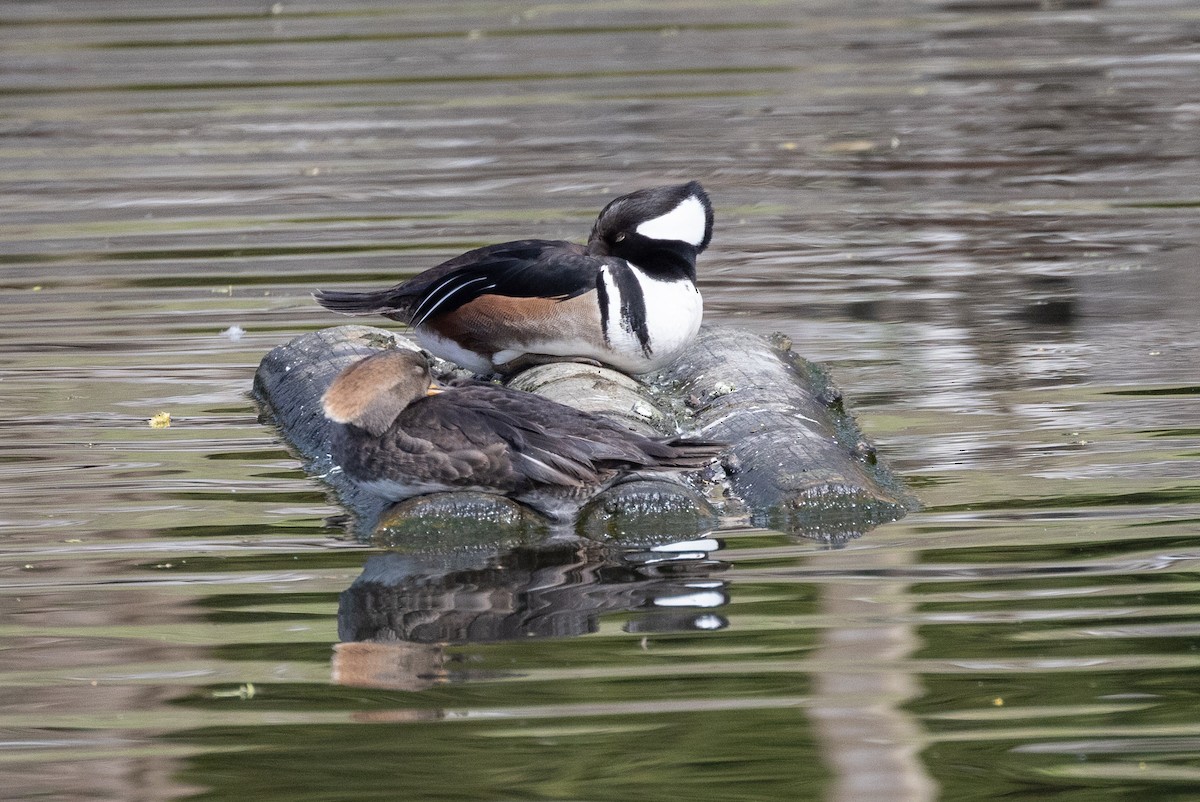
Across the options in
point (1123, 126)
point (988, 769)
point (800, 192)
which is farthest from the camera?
point (1123, 126)

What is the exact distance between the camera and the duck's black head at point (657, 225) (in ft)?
25.1

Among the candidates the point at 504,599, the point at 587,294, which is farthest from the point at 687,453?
the point at 587,294

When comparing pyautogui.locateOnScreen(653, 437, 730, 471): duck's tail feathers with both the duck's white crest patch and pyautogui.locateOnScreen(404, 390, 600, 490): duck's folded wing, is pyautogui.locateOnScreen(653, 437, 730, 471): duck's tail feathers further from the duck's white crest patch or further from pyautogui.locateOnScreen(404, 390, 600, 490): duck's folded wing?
the duck's white crest patch

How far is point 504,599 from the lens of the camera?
5844 mm

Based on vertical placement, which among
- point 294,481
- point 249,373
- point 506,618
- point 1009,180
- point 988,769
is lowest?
point 988,769

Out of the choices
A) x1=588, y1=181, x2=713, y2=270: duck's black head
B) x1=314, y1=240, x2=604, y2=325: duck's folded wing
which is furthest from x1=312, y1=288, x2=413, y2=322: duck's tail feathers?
x1=588, y1=181, x2=713, y2=270: duck's black head

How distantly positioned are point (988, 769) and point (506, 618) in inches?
66.0

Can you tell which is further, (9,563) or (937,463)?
(937,463)

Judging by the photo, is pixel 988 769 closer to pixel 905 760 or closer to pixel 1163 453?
pixel 905 760

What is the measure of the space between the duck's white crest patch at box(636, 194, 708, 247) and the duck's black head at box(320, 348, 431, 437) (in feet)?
4.55

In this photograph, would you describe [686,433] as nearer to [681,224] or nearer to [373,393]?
[681,224]

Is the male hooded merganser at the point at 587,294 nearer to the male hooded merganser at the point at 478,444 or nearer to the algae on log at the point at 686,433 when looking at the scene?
the algae on log at the point at 686,433

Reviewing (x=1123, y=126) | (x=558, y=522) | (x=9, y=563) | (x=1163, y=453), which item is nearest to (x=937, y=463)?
(x=1163, y=453)

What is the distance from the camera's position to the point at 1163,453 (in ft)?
23.5
